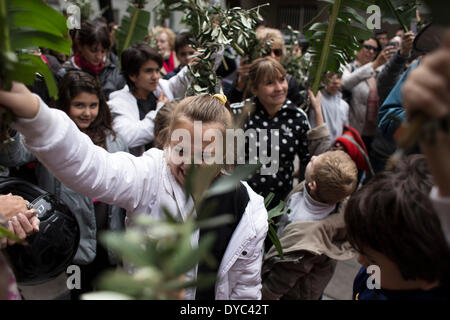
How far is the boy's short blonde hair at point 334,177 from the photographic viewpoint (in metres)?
1.64

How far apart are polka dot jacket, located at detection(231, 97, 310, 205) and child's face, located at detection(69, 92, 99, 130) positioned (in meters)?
0.77

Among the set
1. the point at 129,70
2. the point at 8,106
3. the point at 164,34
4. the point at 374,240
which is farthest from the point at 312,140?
the point at 164,34

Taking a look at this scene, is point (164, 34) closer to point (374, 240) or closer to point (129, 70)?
point (129, 70)

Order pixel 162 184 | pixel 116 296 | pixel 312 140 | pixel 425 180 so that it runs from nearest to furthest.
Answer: pixel 116 296 < pixel 425 180 < pixel 162 184 < pixel 312 140

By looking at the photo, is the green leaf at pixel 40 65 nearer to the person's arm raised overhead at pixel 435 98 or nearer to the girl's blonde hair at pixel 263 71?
the person's arm raised overhead at pixel 435 98

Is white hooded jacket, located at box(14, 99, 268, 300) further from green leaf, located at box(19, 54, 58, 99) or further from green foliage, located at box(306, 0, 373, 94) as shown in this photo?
green foliage, located at box(306, 0, 373, 94)

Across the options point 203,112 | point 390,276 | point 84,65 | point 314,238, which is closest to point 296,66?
point 84,65

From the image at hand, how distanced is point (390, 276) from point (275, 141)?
4.72 feet

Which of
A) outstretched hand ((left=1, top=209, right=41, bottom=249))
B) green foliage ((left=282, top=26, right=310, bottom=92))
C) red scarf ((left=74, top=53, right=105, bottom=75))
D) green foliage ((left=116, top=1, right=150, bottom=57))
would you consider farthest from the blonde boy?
green foliage ((left=116, top=1, right=150, bottom=57))

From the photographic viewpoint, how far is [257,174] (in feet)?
7.42

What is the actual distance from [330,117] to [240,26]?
1323 millimetres

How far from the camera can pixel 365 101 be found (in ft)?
11.1

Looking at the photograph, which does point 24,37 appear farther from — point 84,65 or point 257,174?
point 84,65
